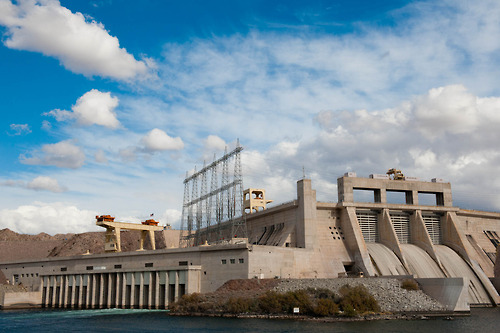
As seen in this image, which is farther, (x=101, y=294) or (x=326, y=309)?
(x=101, y=294)

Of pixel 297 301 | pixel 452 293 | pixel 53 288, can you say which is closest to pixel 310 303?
pixel 297 301

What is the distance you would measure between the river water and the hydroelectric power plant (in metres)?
8.87

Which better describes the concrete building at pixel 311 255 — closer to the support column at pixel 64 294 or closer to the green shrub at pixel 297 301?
the support column at pixel 64 294

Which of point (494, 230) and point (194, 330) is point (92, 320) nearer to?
point (194, 330)

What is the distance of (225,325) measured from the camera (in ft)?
180

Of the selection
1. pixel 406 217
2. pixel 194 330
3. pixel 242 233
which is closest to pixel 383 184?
pixel 406 217

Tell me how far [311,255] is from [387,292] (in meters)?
17.7

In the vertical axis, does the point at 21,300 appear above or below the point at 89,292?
below

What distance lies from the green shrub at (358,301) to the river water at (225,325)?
3.12 meters

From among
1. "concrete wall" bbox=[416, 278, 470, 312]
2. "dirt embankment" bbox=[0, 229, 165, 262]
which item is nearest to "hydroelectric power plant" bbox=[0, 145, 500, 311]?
"concrete wall" bbox=[416, 278, 470, 312]

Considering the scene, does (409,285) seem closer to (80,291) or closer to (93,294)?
(93,294)

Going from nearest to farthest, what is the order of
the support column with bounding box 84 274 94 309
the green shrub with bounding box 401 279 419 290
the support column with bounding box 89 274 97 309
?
the green shrub with bounding box 401 279 419 290 < the support column with bounding box 89 274 97 309 < the support column with bounding box 84 274 94 309

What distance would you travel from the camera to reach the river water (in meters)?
51.6

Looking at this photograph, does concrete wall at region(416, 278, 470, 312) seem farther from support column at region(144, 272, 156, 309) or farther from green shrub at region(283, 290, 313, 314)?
support column at region(144, 272, 156, 309)
